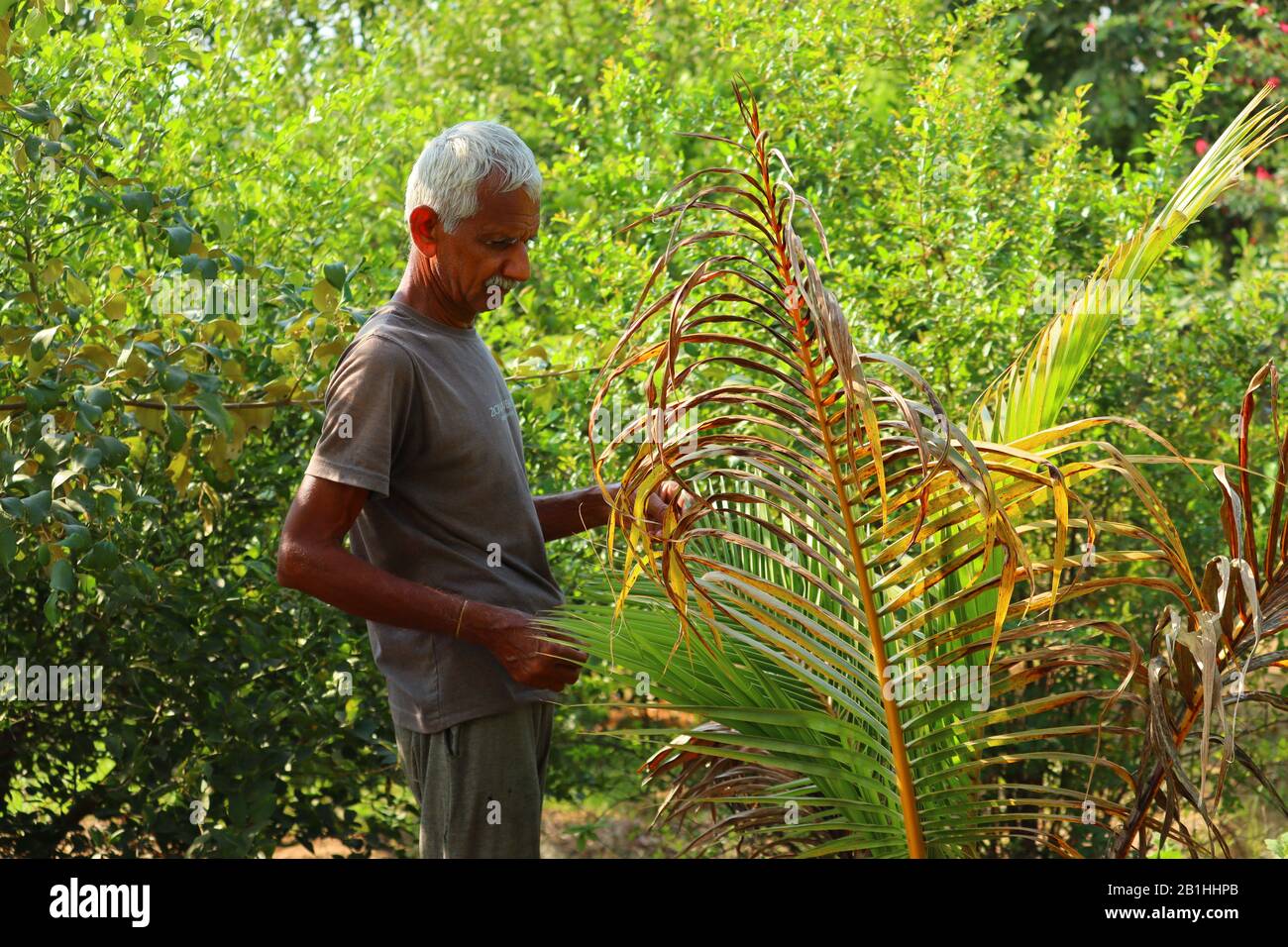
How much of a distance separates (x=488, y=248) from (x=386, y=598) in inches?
24.8

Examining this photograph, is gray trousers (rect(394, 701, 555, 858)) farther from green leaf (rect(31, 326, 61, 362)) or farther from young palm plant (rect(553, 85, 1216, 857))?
green leaf (rect(31, 326, 61, 362))

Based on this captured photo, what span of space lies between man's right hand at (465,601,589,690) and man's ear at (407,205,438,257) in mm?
639

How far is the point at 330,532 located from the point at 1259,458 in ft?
10.7

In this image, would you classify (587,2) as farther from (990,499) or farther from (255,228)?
(990,499)

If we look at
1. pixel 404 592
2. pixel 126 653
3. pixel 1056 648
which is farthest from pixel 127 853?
pixel 1056 648

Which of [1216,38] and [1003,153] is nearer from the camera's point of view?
[1216,38]

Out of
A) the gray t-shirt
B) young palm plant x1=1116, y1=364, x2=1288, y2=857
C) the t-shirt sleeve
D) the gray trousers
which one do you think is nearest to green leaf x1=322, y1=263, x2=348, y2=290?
the gray t-shirt

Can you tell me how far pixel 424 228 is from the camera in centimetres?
250

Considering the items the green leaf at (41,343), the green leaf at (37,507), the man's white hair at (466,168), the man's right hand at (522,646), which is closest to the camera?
the man's right hand at (522,646)

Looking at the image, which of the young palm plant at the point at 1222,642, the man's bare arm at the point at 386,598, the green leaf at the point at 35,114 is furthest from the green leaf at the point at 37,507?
the young palm plant at the point at 1222,642

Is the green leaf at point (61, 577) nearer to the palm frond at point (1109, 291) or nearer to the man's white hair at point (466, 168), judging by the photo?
the man's white hair at point (466, 168)

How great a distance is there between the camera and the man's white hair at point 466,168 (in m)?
2.43
